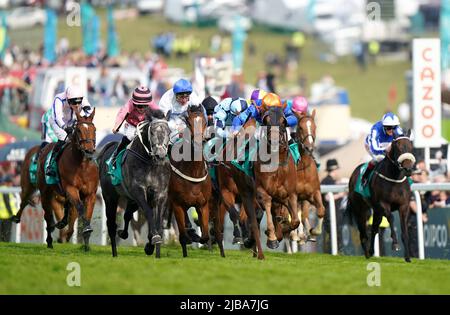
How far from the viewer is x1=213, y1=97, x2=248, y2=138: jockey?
48.5ft

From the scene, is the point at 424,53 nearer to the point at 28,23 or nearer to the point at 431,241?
Result: the point at 431,241

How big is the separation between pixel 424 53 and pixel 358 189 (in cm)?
310

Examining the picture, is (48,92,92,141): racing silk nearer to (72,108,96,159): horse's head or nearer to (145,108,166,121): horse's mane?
(72,108,96,159): horse's head

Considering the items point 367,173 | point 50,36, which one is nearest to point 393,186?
point 367,173

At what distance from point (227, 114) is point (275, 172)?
1.18 m

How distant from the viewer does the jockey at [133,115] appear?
1476 centimetres

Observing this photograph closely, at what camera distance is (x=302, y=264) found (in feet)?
44.1

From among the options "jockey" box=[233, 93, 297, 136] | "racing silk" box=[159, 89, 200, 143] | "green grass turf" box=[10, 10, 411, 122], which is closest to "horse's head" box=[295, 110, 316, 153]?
"jockey" box=[233, 93, 297, 136]

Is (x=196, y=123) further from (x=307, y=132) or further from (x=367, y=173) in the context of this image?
(x=367, y=173)

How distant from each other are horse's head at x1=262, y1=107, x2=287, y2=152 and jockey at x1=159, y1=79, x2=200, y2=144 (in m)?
1.15

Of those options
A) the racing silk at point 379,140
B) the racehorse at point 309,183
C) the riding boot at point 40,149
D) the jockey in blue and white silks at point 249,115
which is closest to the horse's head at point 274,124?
the jockey in blue and white silks at point 249,115

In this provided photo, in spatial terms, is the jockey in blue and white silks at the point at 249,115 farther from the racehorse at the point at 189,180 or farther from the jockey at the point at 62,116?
the jockey at the point at 62,116

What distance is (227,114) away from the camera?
15008 millimetres
